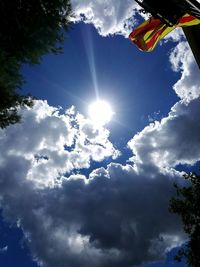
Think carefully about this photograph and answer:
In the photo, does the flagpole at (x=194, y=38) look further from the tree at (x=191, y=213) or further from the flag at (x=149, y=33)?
the tree at (x=191, y=213)

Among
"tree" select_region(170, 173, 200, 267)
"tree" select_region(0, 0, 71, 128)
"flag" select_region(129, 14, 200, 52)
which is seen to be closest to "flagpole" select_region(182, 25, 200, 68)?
"flag" select_region(129, 14, 200, 52)

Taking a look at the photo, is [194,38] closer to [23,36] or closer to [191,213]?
[23,36]

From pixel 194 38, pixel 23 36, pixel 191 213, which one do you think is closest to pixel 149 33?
pixel 194 38

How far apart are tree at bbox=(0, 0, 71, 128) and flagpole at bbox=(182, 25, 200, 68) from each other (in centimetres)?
715

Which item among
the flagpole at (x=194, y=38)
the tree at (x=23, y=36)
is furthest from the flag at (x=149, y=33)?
the tree at (x=23, y=36)

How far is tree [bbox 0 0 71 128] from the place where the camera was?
35.4 ft

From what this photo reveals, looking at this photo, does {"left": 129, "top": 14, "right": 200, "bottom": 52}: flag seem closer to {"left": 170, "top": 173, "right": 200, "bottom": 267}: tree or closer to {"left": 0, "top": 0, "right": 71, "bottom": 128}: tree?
{"left": 0, "top": 0, "right": 71, "bottom": 128}: tree

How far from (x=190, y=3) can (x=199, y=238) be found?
65.7 ft

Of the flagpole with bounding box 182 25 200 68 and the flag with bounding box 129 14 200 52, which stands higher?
the flag with bounding box 129 14 200 52

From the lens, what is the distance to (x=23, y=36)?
1106 cm

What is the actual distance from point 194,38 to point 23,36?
27.1ft

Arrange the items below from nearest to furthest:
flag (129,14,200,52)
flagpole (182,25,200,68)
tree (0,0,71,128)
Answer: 1. flagpole (182,25,200,68)
2. flag (129,14,200,52)
3. tree (0,0,71,128)

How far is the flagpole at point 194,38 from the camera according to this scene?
419cm

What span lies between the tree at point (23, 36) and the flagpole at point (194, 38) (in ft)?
23.4
